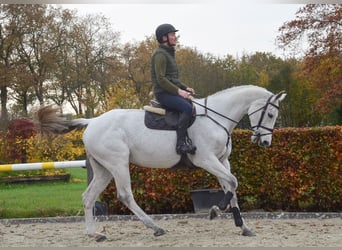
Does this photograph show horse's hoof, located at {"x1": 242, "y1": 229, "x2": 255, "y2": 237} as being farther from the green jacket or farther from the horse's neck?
the green jacket

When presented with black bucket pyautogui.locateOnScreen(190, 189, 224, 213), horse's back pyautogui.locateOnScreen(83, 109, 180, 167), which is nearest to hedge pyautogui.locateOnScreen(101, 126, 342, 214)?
black bucket pyautogui.locateOnScreen(190, 189, 224, 213)

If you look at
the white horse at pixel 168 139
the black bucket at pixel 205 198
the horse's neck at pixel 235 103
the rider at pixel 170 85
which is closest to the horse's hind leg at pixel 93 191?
the white horse at pixel 168 139

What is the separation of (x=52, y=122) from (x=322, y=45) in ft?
74.1

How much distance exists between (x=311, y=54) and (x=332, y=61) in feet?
4.82

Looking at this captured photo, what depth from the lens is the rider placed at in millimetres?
7629

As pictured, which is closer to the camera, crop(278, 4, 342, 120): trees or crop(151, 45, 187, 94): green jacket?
crop(151, 45, 187, 94): green jacket

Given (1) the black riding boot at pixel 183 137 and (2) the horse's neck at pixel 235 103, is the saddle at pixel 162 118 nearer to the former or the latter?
(1) the black riding boot at pixel 183 137

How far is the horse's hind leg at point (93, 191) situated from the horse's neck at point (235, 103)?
6.33 feet

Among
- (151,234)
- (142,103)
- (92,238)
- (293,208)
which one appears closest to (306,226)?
(293,208)

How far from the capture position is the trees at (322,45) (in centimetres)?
2738

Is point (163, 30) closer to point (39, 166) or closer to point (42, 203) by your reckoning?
point (39, 166)

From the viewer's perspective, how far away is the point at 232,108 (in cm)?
801

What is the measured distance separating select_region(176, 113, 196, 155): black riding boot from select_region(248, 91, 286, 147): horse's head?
3.24 feet

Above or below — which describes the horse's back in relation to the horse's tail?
below
